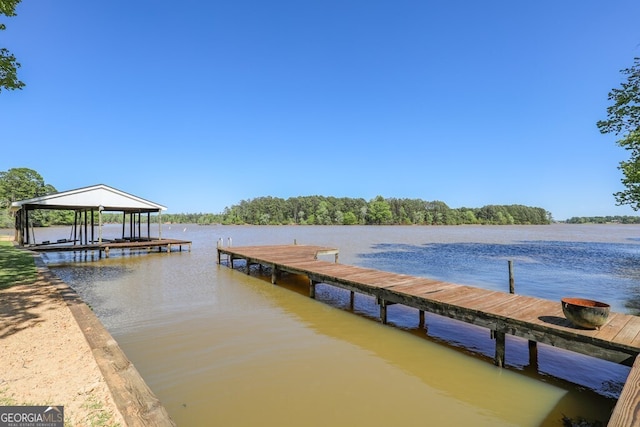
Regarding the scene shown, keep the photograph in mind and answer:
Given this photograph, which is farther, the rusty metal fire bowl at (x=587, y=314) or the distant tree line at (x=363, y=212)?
the distant tree line at (x=363, y=212)

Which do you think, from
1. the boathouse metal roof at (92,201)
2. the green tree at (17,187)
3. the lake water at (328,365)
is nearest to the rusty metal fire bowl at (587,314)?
the lake water at (328,365)

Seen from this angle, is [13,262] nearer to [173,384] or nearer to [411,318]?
[173,384]

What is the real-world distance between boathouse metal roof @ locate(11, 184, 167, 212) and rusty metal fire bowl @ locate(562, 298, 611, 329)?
23.9 meters

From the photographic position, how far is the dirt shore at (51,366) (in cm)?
327

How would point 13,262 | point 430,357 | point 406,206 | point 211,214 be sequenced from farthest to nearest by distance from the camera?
1. point 211,214
2. point 406,206
3. point 13,262
4. point 430,357

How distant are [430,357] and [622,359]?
2871mm

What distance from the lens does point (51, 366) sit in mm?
4195

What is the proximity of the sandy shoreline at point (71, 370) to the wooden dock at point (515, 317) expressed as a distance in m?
4.47

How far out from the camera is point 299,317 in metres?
8.66

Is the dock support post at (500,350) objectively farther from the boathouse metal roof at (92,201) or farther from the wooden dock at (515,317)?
the boathouse metal roof at (92,201)

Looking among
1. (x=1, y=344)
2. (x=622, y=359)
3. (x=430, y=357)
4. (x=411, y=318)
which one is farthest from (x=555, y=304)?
(x=1, y=344)

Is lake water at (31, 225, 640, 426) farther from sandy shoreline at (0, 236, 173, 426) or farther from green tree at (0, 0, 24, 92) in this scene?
green tree at (0, 0, 24, 92)

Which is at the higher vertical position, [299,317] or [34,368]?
[34,368]

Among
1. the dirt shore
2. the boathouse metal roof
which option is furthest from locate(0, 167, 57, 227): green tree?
the dirt shore
